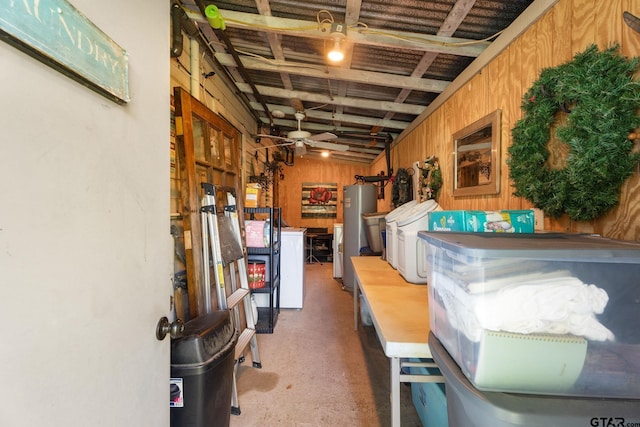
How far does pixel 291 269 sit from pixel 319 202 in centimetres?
405

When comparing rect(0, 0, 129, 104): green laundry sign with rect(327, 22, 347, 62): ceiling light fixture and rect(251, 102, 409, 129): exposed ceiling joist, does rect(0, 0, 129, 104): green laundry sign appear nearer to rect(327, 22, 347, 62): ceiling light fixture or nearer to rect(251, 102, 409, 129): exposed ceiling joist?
rect(327, 22, 347, 62): ceiling light fixture

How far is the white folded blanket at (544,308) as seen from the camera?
2.00 feet

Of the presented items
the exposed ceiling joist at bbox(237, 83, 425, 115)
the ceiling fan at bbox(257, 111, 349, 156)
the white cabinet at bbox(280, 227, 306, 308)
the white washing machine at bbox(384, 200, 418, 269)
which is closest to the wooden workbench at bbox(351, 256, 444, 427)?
the white washing machine at bbox(384, 200, 418, 269)

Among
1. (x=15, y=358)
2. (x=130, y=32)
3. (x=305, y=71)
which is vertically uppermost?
(x=305, y=71)

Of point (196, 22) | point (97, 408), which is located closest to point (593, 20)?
point (97, 408)

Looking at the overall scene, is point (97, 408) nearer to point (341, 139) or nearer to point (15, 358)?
point (15, 358)

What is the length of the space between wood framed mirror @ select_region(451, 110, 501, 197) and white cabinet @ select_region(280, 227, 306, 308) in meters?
2.02

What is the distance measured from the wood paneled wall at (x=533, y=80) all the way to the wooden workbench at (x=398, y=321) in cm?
91

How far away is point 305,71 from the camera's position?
2.80 m

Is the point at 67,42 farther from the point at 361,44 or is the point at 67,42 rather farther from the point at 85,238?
the point at 361,44

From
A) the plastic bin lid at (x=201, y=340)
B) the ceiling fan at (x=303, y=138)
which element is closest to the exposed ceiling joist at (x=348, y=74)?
the ceiling fan at (x=303, y=138)

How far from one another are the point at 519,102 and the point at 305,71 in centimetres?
200

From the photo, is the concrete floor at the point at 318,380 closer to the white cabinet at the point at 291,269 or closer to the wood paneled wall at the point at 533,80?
the white cabinet at the point at 291,269

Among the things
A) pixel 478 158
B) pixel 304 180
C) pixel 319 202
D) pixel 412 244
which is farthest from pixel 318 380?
pixel 304 180
